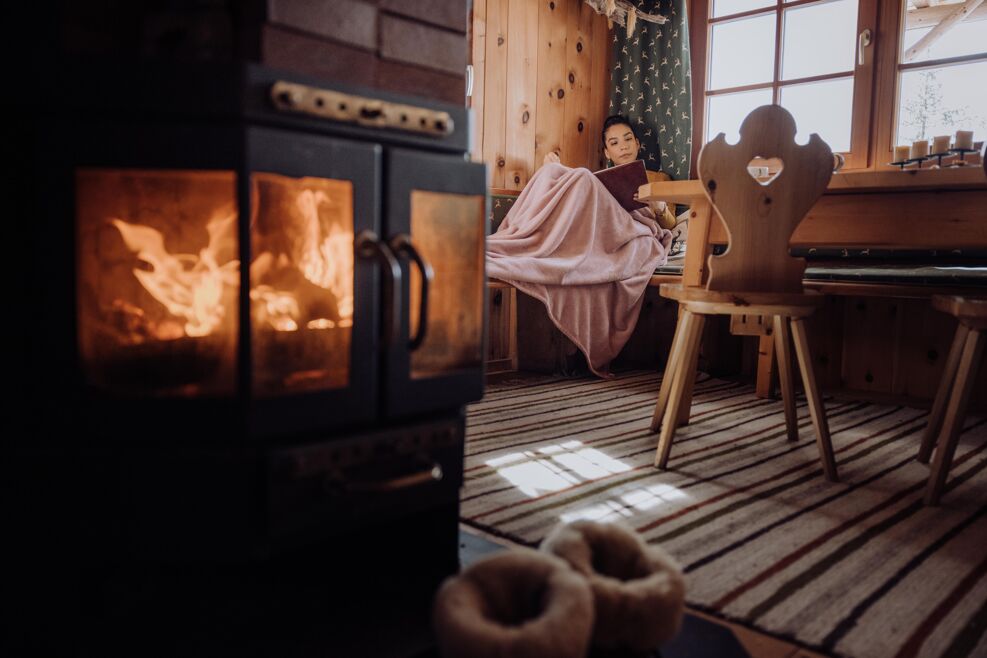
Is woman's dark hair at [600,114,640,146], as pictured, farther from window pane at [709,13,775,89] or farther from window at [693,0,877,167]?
window pane at [709,13,775,89]

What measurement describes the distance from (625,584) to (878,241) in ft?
7.21

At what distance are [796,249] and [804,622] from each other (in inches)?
89.0

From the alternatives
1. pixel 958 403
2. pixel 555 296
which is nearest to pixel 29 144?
pixel 958 403

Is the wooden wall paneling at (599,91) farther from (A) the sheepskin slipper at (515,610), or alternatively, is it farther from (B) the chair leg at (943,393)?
(A) the sheepskin slipper at (515,610)

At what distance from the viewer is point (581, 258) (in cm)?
319

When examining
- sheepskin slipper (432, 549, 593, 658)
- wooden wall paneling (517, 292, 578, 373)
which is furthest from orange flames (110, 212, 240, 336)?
wooden wall paneling (517, 292, 578, 373)

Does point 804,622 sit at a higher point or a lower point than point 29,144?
lower

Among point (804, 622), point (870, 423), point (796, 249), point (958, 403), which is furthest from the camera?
point (796, 249)

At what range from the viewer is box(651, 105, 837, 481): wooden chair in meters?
1.81

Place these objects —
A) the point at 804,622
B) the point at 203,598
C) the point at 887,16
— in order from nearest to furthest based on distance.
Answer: the point at 203,598 < the point at 804,622 < the point at 887,16

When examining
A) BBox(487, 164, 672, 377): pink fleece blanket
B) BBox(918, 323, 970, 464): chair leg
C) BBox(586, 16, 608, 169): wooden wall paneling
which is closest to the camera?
BBox(918, 323, 970, 464): chair leg

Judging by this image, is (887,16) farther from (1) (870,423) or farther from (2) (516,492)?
(2) (516,492)

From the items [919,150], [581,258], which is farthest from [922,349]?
[581,258]

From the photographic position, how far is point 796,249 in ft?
9.96
